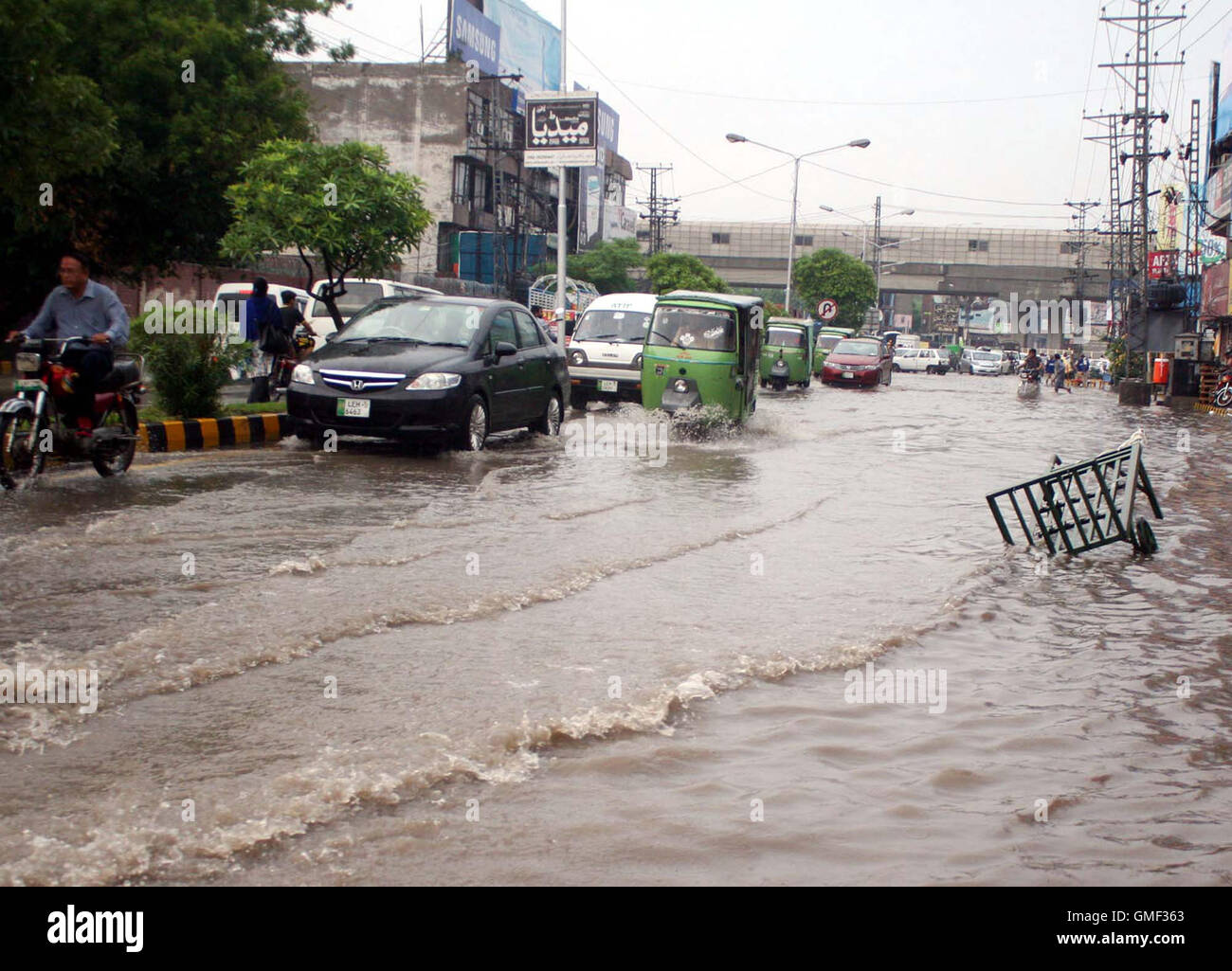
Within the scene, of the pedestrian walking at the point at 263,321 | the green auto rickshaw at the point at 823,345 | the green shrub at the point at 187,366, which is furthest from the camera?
the green auto rickshaw at the point at 823,345

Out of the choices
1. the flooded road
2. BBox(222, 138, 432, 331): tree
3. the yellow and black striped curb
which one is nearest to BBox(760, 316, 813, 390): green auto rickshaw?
BBox(222, 138, 432, 331): tree

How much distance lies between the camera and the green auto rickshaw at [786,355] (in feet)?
110

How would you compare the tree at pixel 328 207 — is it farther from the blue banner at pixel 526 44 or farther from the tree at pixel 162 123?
the blue banner at pixel 526 44

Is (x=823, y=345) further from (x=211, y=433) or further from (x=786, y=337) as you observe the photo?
(x=211, y=433)

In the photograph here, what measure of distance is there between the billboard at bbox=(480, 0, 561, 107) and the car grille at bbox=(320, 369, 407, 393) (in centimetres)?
4394

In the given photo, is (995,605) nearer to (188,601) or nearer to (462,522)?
(462,522)

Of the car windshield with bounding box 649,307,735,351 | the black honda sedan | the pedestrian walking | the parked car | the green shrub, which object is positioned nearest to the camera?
the black honda sedan

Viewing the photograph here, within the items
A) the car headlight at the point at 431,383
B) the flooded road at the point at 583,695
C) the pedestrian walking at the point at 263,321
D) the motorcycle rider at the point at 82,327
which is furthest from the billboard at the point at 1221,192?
the motorcycle rider at the point at 82,327

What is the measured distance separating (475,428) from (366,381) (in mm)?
1211

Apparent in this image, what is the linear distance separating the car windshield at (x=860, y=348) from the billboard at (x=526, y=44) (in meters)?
20.2

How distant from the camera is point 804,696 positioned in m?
5.10

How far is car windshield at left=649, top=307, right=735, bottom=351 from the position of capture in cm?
1733

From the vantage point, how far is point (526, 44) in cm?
5625

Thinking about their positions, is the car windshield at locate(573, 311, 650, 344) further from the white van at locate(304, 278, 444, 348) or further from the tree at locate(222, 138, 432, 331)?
the tree at locate(222, 138, 432, 331)
